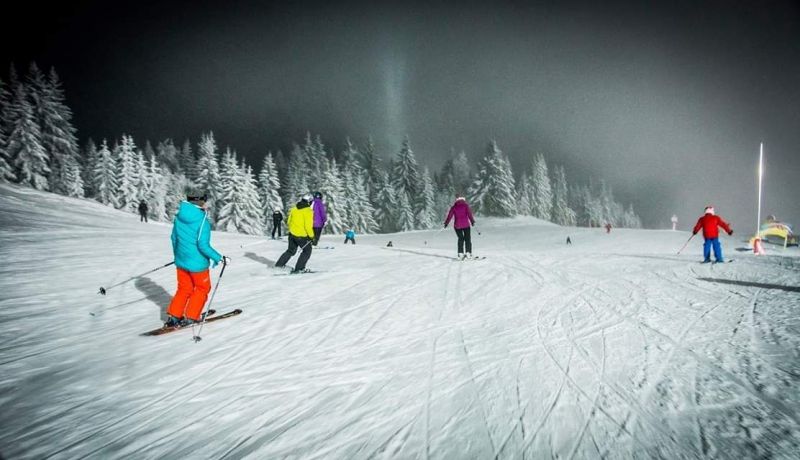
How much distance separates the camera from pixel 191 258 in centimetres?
508

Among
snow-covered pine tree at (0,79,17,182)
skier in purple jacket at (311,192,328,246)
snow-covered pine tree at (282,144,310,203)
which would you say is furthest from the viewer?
snow-covered pine tree at (282,144,310,203)

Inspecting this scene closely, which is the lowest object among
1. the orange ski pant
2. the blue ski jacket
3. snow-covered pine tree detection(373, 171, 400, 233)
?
the orange ski pant

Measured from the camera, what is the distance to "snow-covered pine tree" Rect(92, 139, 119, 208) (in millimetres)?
46844

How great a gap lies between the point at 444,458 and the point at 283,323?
149 inches

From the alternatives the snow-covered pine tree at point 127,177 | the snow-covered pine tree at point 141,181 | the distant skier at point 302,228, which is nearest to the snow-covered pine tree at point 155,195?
the snow-covered pine tree at point 141,181

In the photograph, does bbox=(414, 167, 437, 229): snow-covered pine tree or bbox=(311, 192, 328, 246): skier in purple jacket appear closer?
bbox=(311, 192, 328, 246): skier in purple jacket

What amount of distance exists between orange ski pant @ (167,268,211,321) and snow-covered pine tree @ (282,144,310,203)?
5039 centimetres

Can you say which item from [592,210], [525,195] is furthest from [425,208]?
[592,210]

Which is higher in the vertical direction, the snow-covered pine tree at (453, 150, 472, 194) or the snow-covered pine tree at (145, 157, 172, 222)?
the snow-covered pine tree at (453, 150, 472, 194)

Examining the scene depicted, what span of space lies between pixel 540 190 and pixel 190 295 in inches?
3035

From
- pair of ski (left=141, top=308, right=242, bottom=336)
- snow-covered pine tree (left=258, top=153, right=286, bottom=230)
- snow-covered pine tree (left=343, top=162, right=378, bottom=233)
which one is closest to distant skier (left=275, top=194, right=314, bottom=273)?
pair of ski (left=141, top=308, right=242, bottom=336)

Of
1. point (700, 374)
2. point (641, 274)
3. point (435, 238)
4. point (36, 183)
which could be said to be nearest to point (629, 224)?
point (435, 238)

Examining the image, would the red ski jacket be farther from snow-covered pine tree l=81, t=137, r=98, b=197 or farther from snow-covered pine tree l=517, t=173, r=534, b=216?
snow-covered pine tree l=81, t=137, r=98, b=197

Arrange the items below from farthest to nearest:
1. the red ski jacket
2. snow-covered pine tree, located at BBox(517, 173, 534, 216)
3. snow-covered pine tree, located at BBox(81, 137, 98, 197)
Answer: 1. snow-covered pine tree, located at BBox(517, 173, 534, 216)
2. snow-covered pine tree, located at BBox(81, 137, 98, 197)
3. the red ski jacket
